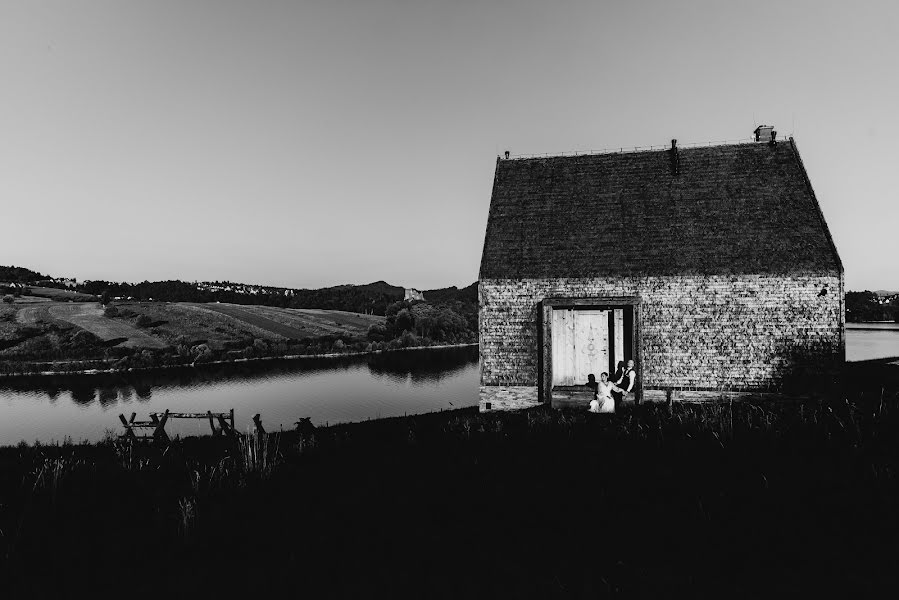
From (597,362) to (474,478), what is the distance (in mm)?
11238

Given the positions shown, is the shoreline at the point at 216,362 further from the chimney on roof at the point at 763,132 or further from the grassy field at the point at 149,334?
the chimney on roof at the point at 763,132

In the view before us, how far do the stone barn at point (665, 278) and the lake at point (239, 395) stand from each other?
46.0 feet

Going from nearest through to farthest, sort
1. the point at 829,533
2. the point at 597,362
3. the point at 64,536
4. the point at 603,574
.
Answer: the point at 603,574
the point at 829,533
the point at 64,536
the point at 597,362

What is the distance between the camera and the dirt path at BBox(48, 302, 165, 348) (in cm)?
5578

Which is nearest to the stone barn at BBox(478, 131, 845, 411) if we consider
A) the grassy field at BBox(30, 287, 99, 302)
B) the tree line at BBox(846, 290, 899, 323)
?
the grassy field at BBox(30, 287, 99, 302)

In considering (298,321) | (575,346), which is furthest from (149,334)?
(575,346)

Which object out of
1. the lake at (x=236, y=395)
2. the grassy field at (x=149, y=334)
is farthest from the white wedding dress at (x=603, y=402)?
the grassy field at (x=149, y=334)

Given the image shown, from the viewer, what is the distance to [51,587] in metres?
3.31

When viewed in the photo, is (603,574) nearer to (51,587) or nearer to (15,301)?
(51,587)

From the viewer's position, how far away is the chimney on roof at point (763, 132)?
16703 millimetres

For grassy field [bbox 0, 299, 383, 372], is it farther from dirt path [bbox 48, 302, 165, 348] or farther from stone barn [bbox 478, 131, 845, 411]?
stone barn [bbox 478, 131, 845, 411]

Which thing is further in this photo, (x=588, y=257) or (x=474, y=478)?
(x=588, y=257)

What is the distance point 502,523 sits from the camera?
412 centimetres

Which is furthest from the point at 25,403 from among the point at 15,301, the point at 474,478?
the point at 15,301
